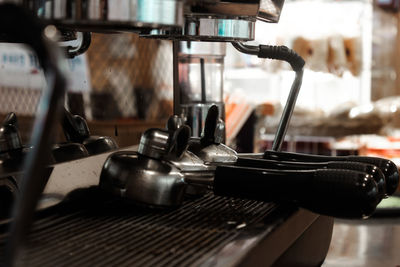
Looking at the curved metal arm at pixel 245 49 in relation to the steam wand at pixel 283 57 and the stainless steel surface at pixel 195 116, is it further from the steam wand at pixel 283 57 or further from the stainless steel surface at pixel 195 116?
the stainless steel surface at pixel 195 116

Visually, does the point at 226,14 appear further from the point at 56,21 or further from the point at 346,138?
the point at 346,138

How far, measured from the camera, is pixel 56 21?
0.58m

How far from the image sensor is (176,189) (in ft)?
2.71

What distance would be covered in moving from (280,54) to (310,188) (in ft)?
1.47

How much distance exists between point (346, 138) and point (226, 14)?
3364 mm

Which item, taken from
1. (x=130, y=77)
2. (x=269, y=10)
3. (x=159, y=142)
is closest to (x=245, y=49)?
(x=269, y=10)

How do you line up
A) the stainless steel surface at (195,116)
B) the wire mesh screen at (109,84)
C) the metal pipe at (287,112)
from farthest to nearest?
the stainless steel surface at (195,116) < the metal pipe at (287,112) < the wire mesh screen at (109,84)

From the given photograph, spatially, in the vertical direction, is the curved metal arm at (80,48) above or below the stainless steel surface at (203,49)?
below

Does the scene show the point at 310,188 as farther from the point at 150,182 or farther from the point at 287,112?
the point at 287,112

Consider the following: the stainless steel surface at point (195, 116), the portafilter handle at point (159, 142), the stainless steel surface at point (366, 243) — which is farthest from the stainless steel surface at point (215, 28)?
the stainless steel surface at point (195, 116)

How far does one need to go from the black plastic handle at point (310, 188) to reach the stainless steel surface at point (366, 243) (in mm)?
330

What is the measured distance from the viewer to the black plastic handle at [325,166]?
81 centimetres

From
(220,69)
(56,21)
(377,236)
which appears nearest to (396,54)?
(220,69)

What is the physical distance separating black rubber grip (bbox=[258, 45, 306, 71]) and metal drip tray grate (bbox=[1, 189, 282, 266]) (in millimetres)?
330
